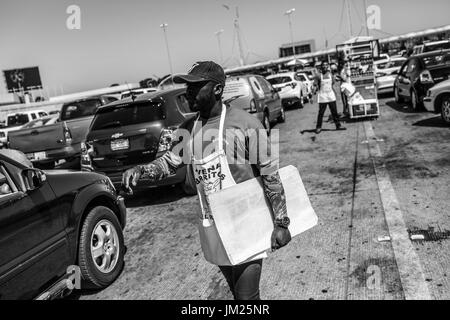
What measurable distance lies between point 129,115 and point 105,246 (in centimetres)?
295

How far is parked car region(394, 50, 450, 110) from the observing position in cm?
1184

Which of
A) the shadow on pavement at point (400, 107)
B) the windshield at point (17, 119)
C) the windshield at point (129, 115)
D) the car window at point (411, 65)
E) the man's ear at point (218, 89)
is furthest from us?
the windshield at point (17, 119)

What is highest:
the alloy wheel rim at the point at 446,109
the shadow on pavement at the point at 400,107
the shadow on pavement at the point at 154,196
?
the alloy wheel rim at the point at 446,109

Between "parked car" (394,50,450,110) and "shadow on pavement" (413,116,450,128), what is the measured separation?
1.35 metres

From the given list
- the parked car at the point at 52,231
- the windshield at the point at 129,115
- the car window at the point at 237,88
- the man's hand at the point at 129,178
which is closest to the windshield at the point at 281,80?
the car window at the point at 237,88

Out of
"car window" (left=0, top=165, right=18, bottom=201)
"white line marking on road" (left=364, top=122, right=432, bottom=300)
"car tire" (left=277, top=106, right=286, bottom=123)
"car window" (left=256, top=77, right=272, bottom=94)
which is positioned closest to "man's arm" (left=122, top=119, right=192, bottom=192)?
"car window" (left=0, top=165, right=18, bottom=201)

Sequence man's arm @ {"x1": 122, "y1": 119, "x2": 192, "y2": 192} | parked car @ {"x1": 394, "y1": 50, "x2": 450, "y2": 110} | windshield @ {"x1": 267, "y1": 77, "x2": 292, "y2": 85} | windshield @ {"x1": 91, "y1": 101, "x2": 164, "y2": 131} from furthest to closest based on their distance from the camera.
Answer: windshield @ {"x1": 267, "y1": 77, "x2": 292, "y2": 85}, parked car @ {"x1": 394, "y1": 50, "x2": 450, "y2": 110}, windshield @ {"x1": 91, "y1": 101, "x2": 164, "y2": 131}, man's arm @ {"x1": 122, "y1": 119, "x2": 192, "y2": 192}

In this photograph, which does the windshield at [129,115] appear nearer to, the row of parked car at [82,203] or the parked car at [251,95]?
the row of parked car at [82,203]

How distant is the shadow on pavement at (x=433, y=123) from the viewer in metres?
10.0

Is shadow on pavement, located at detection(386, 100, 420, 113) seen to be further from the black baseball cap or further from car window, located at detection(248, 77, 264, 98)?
the black baseball cap

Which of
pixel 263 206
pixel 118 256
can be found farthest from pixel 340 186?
pixel 263 206

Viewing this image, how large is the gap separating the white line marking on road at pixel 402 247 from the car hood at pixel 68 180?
9.98 ft

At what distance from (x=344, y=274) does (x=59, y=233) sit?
2.52 meters
